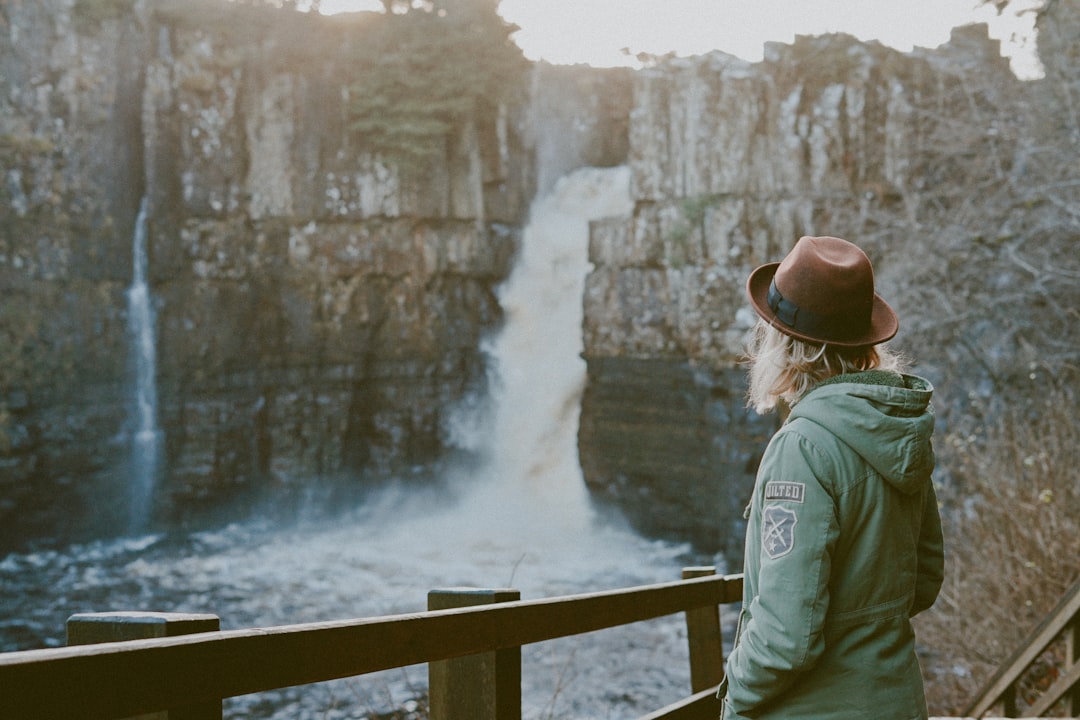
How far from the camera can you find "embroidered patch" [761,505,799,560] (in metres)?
2.10

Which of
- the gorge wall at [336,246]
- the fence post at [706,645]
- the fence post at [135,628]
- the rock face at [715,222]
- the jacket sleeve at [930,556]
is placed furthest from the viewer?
the gorge wall at [336,246]

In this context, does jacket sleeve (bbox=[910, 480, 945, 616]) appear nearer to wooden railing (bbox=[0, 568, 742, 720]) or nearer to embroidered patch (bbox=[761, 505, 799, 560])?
embroidered patch (bbox=[761, 505, 799, 560])

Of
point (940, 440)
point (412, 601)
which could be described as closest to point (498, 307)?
point (412, 601)

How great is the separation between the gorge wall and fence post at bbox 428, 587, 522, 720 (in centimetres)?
1709

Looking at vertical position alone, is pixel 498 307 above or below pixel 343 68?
below

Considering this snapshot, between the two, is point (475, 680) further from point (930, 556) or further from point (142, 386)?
point (142, 386)

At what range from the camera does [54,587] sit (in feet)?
58.6

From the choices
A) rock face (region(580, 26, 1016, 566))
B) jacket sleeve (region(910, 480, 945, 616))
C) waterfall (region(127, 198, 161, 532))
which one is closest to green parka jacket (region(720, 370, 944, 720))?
jacket sleeve (region(910, 480, 945, 616))

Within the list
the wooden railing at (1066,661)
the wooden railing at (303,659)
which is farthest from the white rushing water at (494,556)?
the wooden railing at (303,659)

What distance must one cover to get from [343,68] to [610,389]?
9441 millimetres

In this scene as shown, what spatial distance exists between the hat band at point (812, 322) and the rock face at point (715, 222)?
54.5 ft

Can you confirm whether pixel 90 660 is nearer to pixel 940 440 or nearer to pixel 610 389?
pixel 940 440

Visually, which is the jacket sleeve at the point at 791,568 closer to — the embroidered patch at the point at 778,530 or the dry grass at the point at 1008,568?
the embroidered patch at the point at 778,530

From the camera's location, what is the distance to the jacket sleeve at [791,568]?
2086 millimetres
